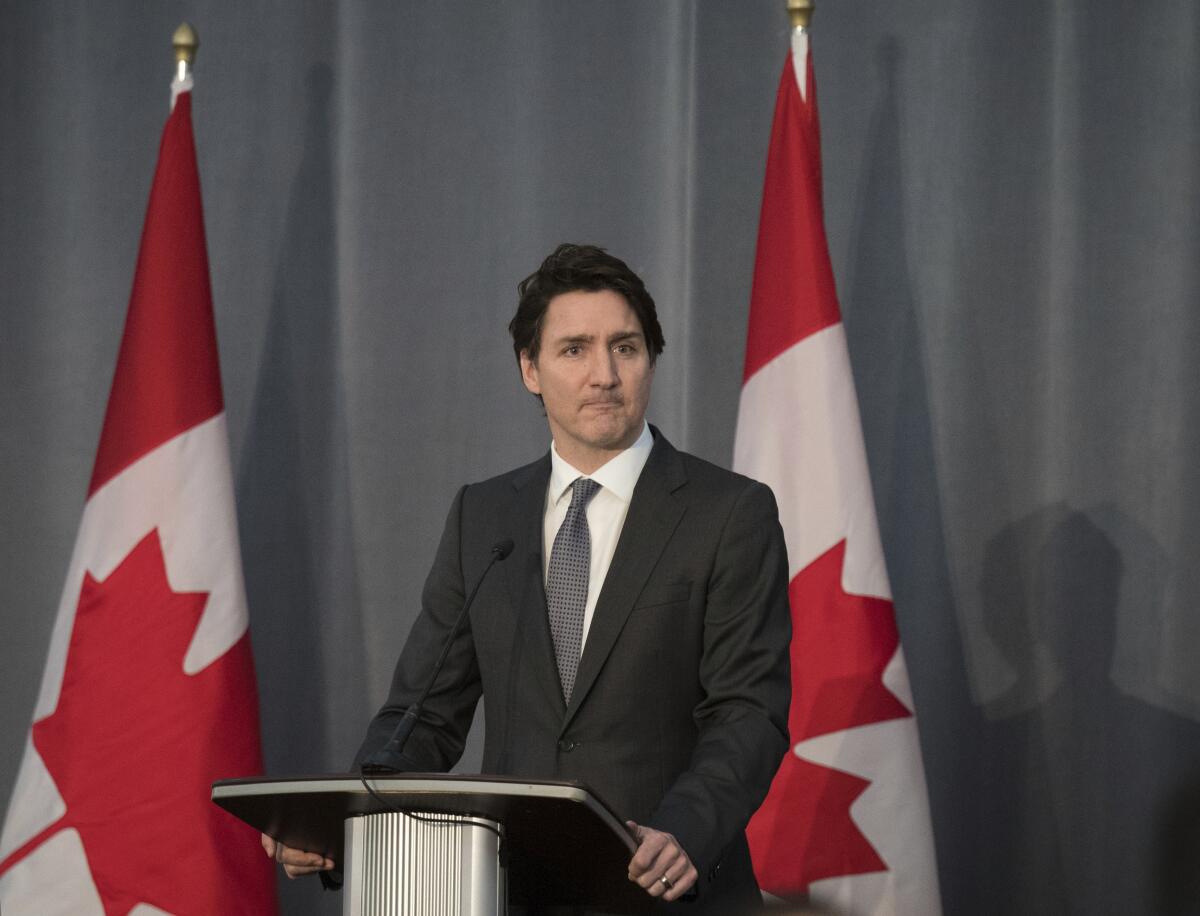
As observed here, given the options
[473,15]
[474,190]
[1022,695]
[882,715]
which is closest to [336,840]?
[882,715]

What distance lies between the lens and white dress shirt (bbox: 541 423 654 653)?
6.82 ft

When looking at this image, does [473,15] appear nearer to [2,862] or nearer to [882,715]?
[882,715]

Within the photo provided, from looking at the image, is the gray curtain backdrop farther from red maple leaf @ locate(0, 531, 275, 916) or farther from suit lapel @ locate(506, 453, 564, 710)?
suit lapel @ locate(506, 453, 564, 710)

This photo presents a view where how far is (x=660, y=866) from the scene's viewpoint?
5.21ft

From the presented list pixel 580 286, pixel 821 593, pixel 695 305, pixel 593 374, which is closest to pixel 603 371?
pixel 593 374

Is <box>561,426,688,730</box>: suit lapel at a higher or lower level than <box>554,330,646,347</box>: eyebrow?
lower

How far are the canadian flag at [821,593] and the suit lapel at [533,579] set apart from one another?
1.10 meters

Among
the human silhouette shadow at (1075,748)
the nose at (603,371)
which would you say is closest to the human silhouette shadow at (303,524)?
the human silhouette shadow at (1075,748)

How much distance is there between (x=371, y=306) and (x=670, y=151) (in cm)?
91

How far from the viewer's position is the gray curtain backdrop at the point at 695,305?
139 inches

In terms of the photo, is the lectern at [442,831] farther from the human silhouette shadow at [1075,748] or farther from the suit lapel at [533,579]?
the human silhouette shadow at [1075,748]

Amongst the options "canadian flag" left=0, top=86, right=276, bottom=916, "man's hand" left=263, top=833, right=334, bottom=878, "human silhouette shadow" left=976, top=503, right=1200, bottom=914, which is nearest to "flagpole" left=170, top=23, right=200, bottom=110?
"canadian flag" left=0, top=86, right=276, bottom=916

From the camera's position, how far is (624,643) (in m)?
1.95

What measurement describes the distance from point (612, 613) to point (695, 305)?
1.97 m
